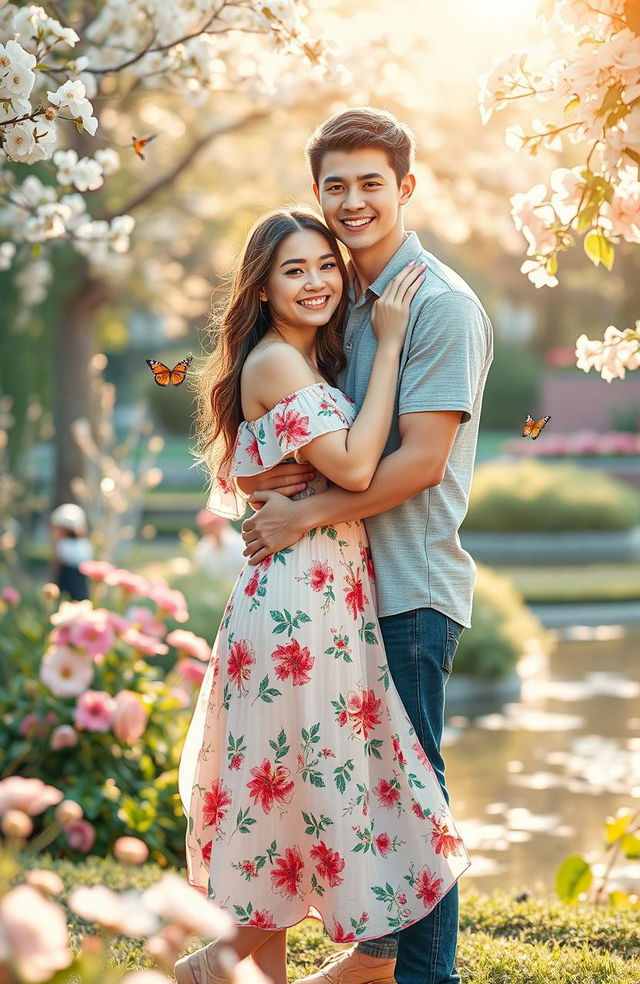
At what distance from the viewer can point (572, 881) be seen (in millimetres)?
4336

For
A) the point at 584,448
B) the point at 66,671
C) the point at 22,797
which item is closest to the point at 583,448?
the point at 584,448

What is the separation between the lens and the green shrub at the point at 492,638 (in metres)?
9.57

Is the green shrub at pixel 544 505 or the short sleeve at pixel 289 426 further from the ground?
the short sleeve at pixel 289 426

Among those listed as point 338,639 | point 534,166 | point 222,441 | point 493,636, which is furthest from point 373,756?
point 534,166

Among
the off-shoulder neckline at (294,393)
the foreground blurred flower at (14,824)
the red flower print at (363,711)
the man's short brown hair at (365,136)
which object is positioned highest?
the man's short brown hair at (365,136)

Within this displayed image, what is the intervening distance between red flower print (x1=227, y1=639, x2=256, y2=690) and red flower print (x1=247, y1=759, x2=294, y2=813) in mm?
190

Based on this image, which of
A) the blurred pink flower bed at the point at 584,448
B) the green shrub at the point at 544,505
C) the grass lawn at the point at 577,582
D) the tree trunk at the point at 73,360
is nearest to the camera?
the grass lawn at the point at 577,582

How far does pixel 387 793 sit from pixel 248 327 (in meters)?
1.10

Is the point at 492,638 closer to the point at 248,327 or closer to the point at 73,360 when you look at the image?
the point at 248,327

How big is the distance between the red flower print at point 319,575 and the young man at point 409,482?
0.08 meters

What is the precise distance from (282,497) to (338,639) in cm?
35

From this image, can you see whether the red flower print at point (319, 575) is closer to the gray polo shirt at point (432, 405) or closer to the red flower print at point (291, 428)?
the gray polo shirt at point (432, 405)

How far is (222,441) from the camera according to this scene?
3.30 meters

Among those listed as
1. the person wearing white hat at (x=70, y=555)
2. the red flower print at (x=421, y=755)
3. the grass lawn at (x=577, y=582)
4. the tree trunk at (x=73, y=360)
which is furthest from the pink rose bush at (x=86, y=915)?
the tree trunk at (x=73, y=360)
